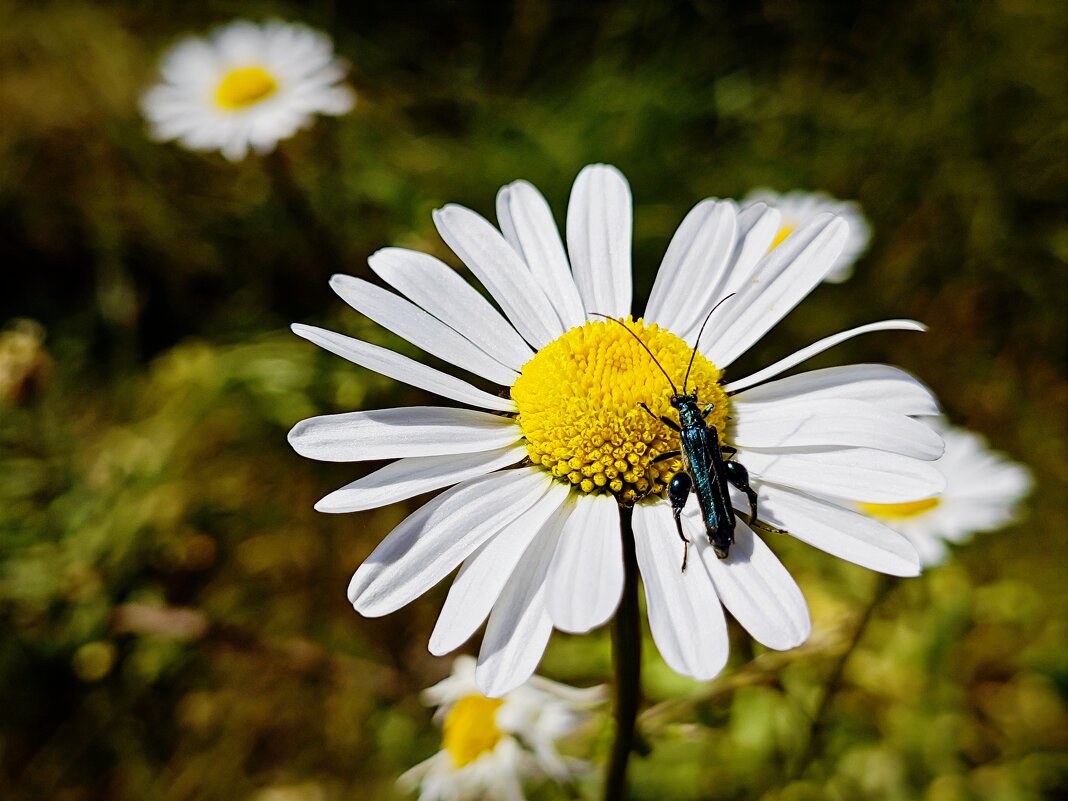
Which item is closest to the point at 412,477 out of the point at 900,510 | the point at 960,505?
the point at 900,510

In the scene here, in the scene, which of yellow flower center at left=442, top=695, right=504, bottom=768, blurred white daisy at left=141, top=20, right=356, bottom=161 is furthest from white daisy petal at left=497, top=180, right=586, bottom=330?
blurred white daisy at left=141, top=20, right=356, bottom=161

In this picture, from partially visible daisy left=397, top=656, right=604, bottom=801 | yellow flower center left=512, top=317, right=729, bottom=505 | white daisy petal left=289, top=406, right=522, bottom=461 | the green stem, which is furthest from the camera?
the green stem

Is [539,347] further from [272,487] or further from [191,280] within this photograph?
[191,280]

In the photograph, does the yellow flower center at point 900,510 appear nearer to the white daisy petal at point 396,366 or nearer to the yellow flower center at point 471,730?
the yellow flower center at point 471,730

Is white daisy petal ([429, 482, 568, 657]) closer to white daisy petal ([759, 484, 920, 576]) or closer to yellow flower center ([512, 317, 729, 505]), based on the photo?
yellow flower center ([512, 317, 729, 505])

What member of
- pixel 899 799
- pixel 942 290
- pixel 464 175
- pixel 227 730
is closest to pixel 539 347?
pixel 899 799

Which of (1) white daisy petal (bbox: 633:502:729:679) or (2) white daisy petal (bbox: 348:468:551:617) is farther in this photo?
(2) white daisy petal (bbox: 348:468:551:617)
